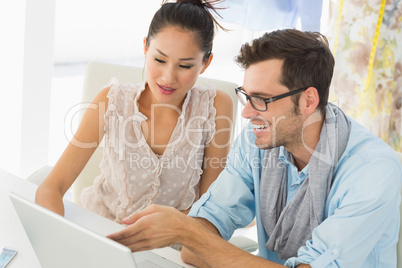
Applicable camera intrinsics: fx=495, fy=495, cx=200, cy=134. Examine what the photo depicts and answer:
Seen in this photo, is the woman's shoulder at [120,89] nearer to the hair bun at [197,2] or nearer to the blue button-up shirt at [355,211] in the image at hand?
the hair bun at [197,2]

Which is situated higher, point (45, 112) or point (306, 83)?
point (306, 83)

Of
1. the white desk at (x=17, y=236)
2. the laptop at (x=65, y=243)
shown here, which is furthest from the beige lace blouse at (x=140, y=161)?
the laptop at (x=65, y=243)

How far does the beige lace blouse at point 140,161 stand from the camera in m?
1.60

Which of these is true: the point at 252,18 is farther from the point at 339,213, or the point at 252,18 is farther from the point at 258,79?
the point at 339,213

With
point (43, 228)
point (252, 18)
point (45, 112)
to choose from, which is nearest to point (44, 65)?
point (45, 112)

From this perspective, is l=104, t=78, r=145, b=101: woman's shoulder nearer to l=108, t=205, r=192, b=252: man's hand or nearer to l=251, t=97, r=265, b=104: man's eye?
l=251, t=97, r=265, b=104: man's eye

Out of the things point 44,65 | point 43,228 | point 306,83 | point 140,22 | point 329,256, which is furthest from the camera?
point 140,22

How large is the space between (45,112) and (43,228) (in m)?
1.76

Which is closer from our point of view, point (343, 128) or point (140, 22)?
point (343, 128)

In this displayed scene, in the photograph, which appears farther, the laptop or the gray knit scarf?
the gray knit scarf

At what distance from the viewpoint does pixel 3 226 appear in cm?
115

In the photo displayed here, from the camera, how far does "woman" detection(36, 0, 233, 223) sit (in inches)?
58.6

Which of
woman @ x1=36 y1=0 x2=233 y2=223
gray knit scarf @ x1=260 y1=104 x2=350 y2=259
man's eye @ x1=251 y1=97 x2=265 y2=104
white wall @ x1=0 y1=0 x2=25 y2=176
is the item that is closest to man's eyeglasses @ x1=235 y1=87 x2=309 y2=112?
man's eye @ x1=251 y1=97 x2=265 y2=104

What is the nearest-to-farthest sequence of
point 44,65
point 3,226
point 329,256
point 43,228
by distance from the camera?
point 43,228
point 329,256
point 3,226
point 44,65
